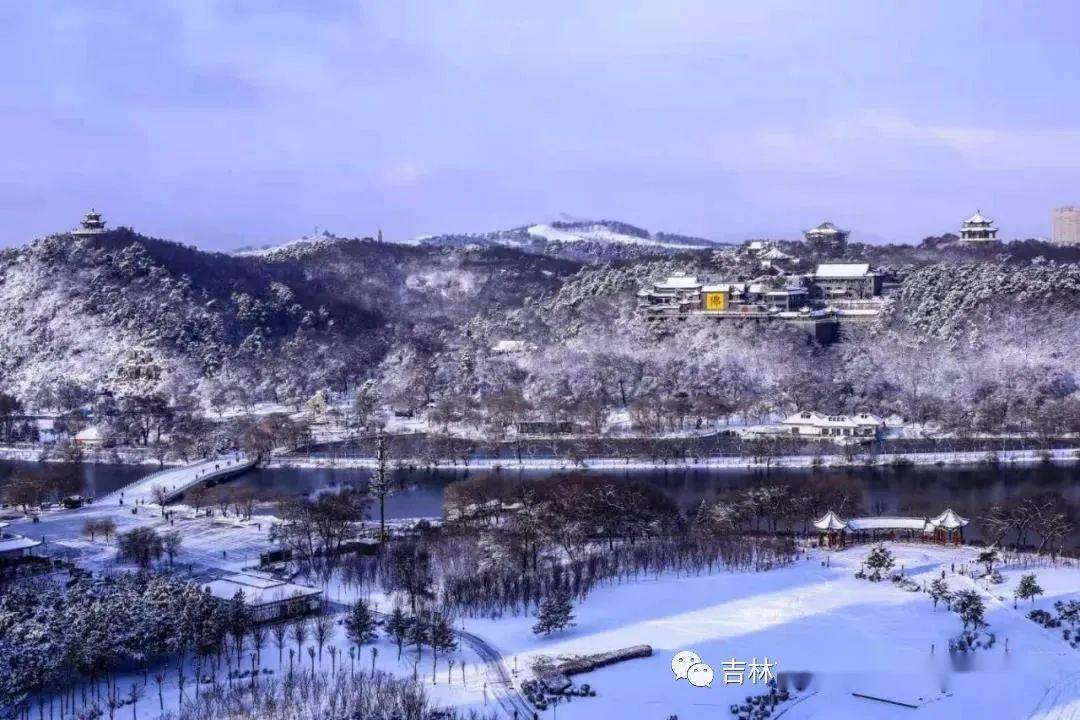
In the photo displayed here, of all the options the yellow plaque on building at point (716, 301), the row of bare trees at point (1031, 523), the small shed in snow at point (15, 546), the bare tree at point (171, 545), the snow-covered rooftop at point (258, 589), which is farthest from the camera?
the yellow plaque on building at point (716, 301)

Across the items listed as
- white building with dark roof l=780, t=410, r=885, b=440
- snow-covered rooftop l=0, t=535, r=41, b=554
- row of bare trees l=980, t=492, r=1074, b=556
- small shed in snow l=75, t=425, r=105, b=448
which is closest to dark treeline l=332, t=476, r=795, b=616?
row of bare trees l=980, t=492, r=1074, b=556

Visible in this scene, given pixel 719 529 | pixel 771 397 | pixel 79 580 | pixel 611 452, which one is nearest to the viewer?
pixel 79 580

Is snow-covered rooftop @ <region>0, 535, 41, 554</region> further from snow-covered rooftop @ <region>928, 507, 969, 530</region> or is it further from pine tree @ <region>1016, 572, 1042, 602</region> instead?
pine tree @ <region>1016, 572, 1042, 602</region>

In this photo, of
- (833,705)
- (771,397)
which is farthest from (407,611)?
(771,397)

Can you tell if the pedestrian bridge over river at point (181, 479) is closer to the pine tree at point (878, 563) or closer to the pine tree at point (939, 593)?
the pine tree at point (878, 563)

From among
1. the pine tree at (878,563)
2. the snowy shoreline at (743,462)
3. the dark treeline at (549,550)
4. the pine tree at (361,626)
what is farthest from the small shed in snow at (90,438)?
the pine tree at (878,563)

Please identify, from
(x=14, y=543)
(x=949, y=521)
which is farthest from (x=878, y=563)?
(x=14, y=543)

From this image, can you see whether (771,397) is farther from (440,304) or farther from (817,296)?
(440,304)

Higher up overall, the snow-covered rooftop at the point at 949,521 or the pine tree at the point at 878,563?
the snow-covered rooftop at the point at 949,521
